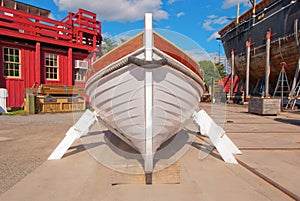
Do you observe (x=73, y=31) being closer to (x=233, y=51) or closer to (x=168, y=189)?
(x=168, y=189)

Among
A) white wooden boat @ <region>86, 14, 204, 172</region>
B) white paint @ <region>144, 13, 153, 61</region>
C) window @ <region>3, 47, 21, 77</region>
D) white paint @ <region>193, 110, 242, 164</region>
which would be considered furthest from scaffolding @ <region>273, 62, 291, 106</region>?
window @ <region>3, 47, 21, 77</region>

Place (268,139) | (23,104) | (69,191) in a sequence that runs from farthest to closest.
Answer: (23,104), (268,139), (69,191)

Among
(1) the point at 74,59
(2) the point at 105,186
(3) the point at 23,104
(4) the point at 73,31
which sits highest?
(4) the point at 73,31

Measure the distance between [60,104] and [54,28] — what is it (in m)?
4.82

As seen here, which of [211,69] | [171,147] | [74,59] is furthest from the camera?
[74,59]

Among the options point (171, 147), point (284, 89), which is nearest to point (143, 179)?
point (171, 147)

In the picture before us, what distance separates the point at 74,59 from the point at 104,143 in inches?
401

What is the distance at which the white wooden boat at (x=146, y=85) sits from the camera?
7.73 ft

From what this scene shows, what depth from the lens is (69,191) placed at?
2506 millimetres

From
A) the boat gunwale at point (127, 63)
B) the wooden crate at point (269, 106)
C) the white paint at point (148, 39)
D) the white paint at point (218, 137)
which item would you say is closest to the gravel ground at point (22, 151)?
the boat gunwale at point (127, 63)

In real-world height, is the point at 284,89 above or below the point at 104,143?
above

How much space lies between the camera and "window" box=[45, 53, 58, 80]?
41.4 feet

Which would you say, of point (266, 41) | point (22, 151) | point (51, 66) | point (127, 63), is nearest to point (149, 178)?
point (127, 63)

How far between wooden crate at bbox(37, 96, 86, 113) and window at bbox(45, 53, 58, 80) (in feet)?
6.65
